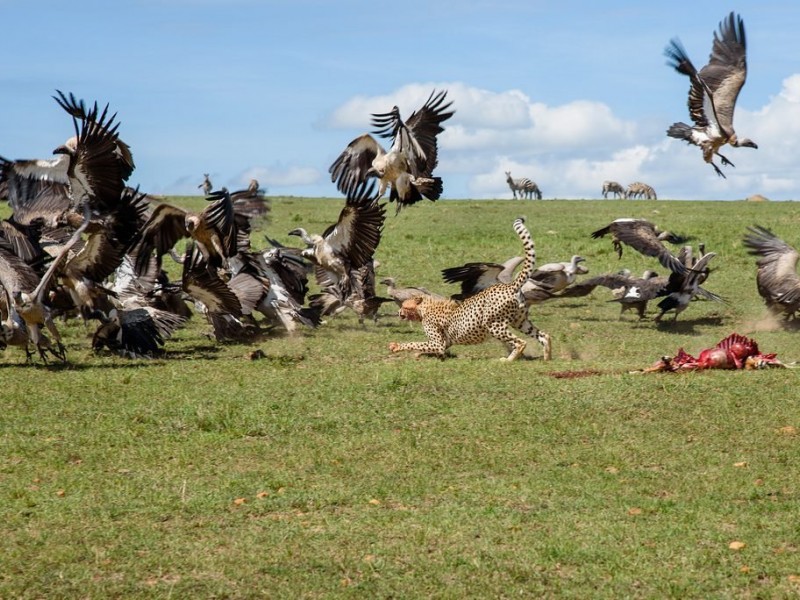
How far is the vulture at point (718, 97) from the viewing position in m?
17.5

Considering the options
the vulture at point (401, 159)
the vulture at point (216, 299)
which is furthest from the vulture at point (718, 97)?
the vulture at point (216, 299)

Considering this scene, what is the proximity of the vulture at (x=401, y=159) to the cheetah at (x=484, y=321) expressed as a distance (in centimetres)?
436

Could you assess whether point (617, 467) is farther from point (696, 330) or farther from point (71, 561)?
point (696, 330)

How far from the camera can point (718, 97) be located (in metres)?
17.9

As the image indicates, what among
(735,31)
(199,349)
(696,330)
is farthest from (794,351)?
(199,349)

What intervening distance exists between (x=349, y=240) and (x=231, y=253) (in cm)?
196

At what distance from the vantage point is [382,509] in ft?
25.8

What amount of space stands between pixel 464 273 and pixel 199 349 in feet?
11.2

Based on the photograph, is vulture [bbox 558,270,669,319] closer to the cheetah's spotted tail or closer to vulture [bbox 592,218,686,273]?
vulture [bbox 592,218,686,273]

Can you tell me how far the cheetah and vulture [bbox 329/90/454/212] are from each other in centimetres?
436

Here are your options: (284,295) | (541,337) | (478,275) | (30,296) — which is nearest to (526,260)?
(541,337)

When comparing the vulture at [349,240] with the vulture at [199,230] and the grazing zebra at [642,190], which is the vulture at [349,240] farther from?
the grazing zebra at [642,190]

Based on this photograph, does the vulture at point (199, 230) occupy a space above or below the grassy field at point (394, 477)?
above

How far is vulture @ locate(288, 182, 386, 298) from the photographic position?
1595 centimetres
